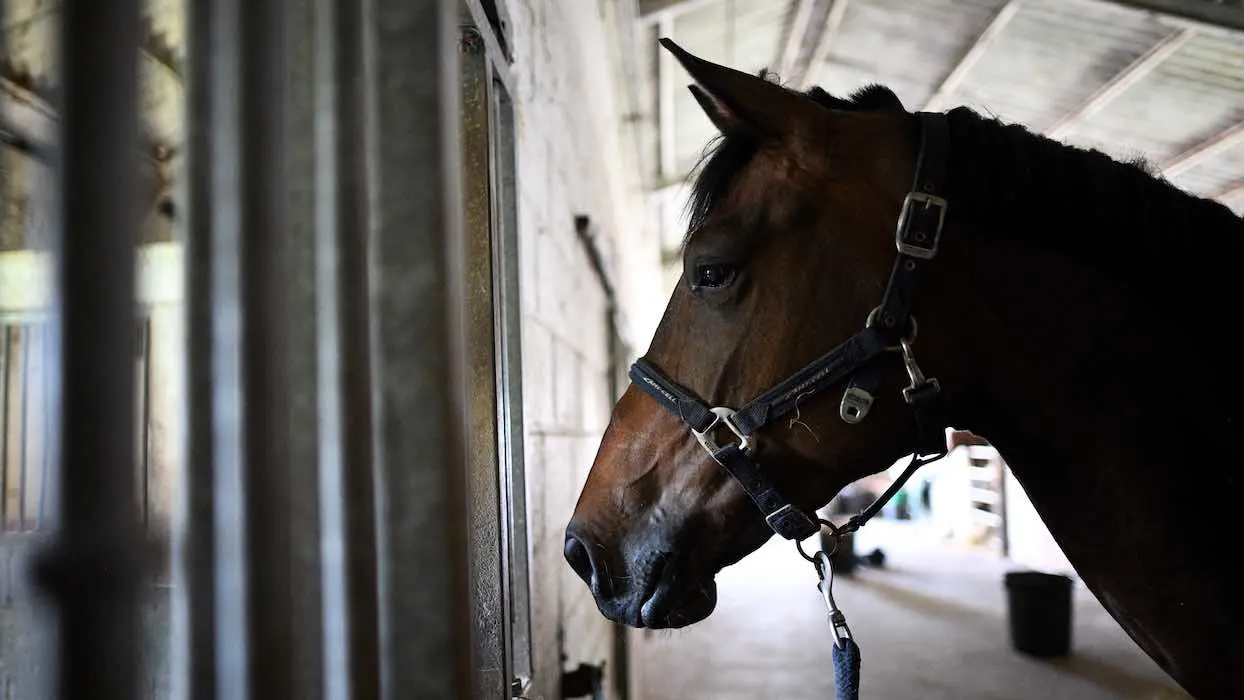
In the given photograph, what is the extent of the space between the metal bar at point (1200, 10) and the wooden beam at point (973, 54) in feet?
2.62

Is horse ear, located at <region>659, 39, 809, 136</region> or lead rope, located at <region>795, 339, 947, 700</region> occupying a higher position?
horse ear, located at <region>659, 39, 809, 136</region>

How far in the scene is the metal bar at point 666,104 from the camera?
16.6ft

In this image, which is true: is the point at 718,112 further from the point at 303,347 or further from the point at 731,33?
the point at 731,33

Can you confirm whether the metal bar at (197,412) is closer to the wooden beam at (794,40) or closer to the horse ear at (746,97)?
the horse ear at (746,97)

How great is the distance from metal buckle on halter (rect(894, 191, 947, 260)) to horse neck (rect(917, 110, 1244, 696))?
0.03 meters

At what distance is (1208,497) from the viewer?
86 centimetres

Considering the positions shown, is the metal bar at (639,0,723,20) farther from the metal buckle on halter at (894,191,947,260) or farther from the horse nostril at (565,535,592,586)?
the horse nostril at (565,535,592,586)

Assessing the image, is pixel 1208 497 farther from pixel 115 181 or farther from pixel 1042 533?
pixel 1042 533

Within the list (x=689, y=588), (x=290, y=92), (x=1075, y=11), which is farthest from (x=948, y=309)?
(x=1075, y=11)

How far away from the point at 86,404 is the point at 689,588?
0.72 meters

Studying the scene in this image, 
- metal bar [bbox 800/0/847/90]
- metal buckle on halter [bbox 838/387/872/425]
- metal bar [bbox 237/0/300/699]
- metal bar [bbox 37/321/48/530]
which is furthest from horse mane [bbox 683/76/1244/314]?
metal bar [bbox 800/0/847/90]

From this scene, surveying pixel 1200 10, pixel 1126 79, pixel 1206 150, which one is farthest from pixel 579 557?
pixel 1206 150

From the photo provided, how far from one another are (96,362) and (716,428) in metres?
0.66

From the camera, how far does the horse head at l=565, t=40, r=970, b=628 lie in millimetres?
873
